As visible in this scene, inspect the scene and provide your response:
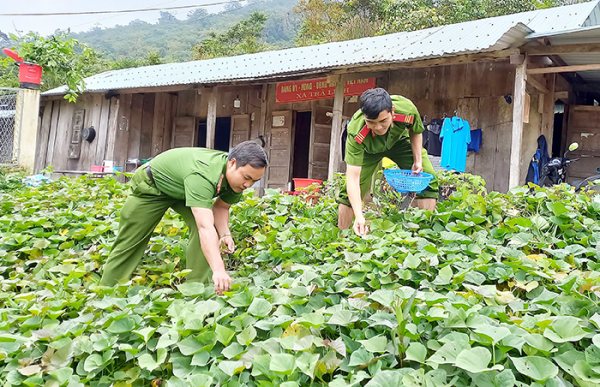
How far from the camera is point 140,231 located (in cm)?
336

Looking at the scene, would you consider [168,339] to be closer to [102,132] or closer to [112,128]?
[112,128]

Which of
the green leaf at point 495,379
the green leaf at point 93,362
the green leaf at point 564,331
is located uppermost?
the green leaf at point 564,331

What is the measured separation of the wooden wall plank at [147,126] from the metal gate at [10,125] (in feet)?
10.3

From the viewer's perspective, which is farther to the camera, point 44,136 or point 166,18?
point 166,18

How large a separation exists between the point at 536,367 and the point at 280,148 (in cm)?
897

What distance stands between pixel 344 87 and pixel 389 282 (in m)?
6.29

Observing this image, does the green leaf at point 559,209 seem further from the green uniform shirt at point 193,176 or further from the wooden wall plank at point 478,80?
the wooden wall plank at point 478,80

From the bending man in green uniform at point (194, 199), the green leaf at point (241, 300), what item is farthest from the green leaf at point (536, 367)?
the bending man in green uniform at point (194, 199)

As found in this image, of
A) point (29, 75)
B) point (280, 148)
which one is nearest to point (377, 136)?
point (280, 148)

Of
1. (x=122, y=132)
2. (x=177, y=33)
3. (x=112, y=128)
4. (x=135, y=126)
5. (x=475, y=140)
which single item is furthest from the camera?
(x=177, y=33)

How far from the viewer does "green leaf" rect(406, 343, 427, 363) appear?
177 cm

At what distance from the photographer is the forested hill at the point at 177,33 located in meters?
45.1

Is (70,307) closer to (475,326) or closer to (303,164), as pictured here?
(475,326)

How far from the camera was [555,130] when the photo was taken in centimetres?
913
